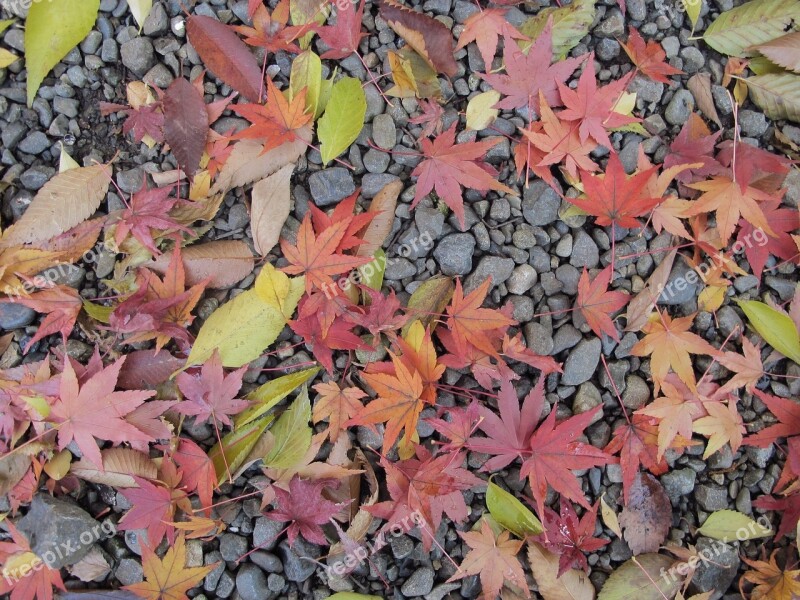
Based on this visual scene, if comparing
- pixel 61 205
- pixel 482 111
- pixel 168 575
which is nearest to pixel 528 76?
pixel 482 111

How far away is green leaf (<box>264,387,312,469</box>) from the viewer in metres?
1.45

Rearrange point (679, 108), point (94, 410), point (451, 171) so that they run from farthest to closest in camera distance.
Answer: point (679, 108)
point (451, 171)
point (94, 410)

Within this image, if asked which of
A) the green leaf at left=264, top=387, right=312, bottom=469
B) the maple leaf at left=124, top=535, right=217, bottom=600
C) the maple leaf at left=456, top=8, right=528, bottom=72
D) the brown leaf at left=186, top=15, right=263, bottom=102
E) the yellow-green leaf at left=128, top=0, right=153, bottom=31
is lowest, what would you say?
the maple leaf at left=124, top=535, right=217, bottom=600

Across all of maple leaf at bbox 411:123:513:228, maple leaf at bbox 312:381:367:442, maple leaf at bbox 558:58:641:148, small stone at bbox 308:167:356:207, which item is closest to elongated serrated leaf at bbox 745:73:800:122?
maple leaf at bbox 558:58:641:148

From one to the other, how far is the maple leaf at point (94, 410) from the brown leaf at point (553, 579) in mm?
953

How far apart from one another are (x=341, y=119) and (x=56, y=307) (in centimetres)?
82

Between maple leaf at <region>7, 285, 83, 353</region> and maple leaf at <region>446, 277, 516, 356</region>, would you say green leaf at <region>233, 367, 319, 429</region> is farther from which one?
maple leaf at <region>7, 285, 83, 353</region>

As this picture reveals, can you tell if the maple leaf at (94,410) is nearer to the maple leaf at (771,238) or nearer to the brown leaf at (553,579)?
the brown leaf at (553,579)

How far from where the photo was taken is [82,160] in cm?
155

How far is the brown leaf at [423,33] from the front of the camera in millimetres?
1551

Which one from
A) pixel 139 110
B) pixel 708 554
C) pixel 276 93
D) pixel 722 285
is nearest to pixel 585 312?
pixel 722 285

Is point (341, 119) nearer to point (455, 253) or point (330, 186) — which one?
point (330, 186)

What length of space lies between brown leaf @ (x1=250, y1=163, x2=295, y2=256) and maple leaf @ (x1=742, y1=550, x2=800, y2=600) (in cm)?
142

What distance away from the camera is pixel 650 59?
1583mm
